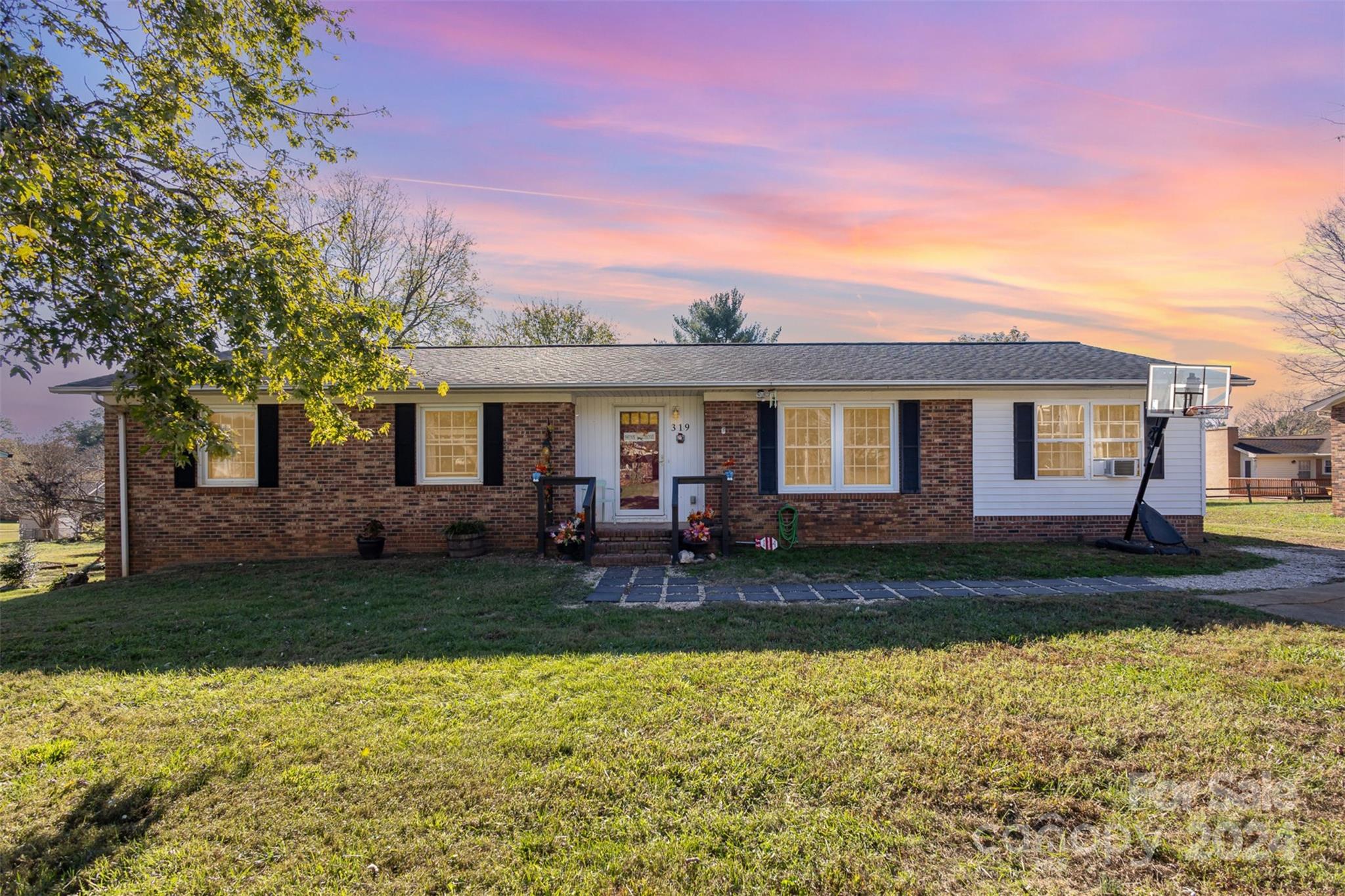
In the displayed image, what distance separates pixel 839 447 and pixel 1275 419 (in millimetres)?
61620

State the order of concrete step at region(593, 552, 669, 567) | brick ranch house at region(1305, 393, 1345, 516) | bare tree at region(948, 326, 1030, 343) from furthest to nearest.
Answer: bare tree at region(948, 326, 1030, 343) < brick ranch house at region(1305, 393, 1345, 516) < concrete step at region(593, 552, 669, 567)

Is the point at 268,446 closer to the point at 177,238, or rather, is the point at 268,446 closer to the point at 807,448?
the point at 177,238

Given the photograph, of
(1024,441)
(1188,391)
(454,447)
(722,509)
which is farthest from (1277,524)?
(454,447)

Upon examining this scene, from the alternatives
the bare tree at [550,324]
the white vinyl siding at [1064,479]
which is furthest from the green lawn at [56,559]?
the bare tree at [550,324]

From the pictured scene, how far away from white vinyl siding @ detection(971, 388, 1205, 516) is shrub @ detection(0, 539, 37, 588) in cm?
1660

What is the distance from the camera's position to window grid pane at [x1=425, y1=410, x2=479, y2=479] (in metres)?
10.5

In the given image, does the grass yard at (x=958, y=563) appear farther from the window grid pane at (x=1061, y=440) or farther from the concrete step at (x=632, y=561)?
the window grid pane at (x=1061, y=440)

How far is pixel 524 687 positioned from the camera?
4.11 meters

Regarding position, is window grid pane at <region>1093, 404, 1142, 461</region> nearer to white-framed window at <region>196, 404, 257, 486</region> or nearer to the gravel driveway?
the gravel driveway

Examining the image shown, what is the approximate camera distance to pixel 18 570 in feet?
36.2

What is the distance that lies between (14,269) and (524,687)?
4089 mm

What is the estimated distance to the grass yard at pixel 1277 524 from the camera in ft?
37.2

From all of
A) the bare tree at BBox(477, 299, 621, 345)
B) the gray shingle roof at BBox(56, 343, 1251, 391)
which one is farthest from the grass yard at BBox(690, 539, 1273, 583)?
the bare tree at BBox(477, 299, 621, 345)

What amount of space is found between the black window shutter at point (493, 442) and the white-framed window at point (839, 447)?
15.3ft
